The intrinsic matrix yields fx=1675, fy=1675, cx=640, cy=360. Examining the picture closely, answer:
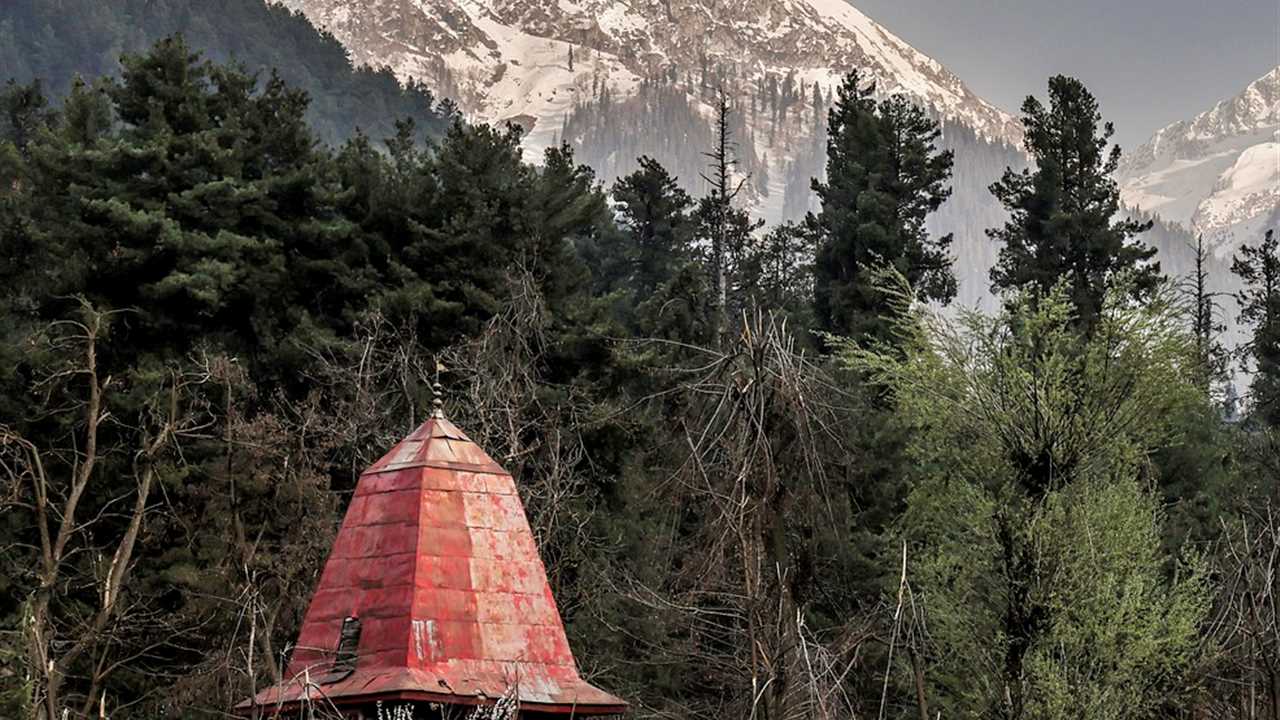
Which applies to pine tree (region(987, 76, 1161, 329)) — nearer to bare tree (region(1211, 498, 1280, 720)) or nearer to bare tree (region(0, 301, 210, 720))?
bare tree (region(1211, 498, 1280, 720))

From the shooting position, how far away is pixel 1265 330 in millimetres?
48781

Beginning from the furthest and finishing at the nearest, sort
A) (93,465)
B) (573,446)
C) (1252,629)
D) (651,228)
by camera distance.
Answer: (651,228) → (573,446) → (93,465) → (1252,629)

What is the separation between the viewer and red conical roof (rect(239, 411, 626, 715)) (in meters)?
14.2

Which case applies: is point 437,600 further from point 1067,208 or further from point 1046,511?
point 1067,208

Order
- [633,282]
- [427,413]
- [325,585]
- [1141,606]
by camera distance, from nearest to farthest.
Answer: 1. [325,585]
2. [1141,606]
3. [427,413]
4. [633,282]

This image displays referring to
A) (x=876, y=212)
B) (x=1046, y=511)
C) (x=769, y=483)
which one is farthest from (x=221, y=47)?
(x=769, y=483)

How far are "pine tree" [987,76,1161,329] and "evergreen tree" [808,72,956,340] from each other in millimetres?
2058

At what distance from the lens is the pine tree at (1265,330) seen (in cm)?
4712

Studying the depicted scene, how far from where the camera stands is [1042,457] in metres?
23.0

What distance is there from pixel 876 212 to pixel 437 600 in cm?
3326

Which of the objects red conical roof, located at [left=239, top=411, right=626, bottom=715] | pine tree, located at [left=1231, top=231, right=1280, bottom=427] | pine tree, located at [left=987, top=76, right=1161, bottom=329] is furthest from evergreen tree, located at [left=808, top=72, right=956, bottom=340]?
red conical roof, located at [left=239, top=411, right=626, bottom=715]

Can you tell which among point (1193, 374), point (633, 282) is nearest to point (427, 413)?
point (1193, 374)

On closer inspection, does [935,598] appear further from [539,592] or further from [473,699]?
[473,699]

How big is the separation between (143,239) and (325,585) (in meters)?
17.2
